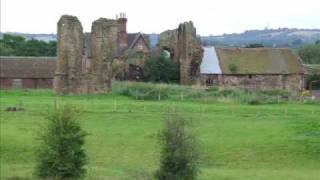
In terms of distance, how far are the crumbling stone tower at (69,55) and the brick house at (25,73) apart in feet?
44.1

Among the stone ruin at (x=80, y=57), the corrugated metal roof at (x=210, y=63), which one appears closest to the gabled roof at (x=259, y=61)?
the corrugated metal roof at (x=210, y=63)

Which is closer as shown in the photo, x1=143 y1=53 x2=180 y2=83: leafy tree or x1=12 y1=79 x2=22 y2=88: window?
x1=143 y1=53 x2=180 y2=83: leafy tree

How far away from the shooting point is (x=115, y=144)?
31734 mm

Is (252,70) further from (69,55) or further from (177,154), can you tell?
(177,154)

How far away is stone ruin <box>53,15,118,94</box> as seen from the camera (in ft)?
203

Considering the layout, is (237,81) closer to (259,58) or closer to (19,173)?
(259,58)

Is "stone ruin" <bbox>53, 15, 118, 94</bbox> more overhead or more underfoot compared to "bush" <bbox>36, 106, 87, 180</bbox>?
more overhead

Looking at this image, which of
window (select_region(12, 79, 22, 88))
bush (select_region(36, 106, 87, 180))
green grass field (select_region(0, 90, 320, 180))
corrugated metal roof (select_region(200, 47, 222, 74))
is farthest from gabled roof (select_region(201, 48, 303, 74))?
bush (select_region(36, 106, 87, 180))

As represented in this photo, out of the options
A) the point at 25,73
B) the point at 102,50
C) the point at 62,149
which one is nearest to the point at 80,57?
the point at 102,50

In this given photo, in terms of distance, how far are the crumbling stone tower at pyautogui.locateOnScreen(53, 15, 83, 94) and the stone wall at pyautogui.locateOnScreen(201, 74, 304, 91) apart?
16.6m

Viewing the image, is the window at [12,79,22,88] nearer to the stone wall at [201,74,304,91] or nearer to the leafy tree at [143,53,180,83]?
the leafy tree at [143,53,180,83]

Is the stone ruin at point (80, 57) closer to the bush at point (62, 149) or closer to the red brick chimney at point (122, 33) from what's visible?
the red brick chimney at point (122, 33)

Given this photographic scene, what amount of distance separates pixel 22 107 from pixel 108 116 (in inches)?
253

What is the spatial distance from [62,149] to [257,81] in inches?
2028
